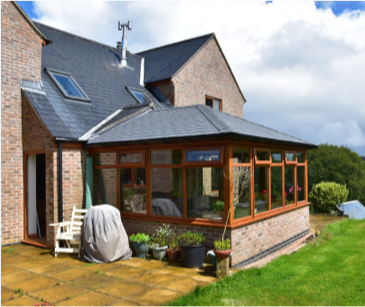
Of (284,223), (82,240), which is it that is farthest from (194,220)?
(284,223)

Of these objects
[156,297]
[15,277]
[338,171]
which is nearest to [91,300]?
[156,297]

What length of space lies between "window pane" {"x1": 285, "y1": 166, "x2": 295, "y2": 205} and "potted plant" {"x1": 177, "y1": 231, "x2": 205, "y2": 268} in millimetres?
4219

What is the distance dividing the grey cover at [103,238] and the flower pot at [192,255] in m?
1.55

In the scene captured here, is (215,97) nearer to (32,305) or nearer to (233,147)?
(233,147)

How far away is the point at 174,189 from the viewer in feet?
28.3

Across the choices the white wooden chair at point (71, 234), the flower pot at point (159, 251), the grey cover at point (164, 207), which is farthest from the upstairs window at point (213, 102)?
the flower pot at point (159, 251)

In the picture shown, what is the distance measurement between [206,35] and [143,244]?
43.3 ft

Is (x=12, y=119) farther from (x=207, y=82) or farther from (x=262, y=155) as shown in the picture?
(x=207, y=82)

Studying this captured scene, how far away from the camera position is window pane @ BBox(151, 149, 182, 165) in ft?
28.0

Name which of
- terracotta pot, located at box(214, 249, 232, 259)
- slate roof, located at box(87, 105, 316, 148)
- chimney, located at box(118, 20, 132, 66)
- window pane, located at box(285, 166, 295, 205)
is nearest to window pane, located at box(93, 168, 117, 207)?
slate roof, located at box(87, 105, 316, 148)

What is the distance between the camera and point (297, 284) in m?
6.33

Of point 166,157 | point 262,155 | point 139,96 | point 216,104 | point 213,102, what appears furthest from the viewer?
point 216,104

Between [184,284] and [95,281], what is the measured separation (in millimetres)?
1743

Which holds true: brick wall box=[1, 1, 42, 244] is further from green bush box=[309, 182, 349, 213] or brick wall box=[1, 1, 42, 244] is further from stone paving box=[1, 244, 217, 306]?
green bush box=[309, 182, 349, 213]
